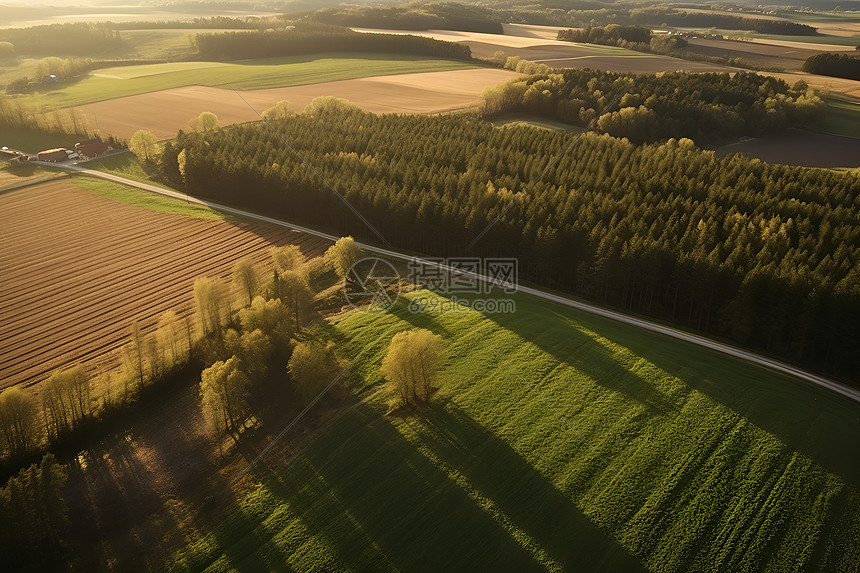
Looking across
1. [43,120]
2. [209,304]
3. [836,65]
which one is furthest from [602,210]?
[836,65]

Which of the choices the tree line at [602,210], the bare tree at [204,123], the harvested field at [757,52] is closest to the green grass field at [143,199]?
the tree line at [602,210]

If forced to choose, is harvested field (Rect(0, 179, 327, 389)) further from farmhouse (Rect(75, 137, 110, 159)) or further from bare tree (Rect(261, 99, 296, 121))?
bare tree (Rect(261, 99, 296, 121))

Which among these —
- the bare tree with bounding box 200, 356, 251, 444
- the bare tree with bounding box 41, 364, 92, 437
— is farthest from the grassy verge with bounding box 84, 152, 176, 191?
the bare tree with bounding box 200, 356, 251, 444

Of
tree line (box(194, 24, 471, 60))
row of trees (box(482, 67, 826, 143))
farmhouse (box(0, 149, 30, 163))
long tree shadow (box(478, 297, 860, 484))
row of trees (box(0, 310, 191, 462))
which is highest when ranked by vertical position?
tree line (box(194, 24, 471, 60))

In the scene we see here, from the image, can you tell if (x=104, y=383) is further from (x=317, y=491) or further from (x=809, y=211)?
(x=809, y=211)

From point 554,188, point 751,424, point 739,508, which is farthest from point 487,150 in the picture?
point 739,508
